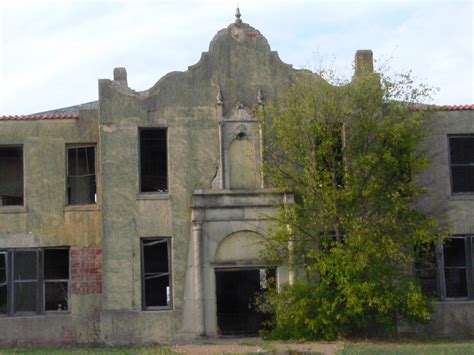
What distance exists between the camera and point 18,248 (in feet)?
84.8

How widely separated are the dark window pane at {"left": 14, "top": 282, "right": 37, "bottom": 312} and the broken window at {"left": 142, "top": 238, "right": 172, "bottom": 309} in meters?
3.35

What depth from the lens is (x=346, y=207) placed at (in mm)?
24125

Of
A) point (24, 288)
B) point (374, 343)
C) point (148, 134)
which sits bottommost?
point (374, 343)

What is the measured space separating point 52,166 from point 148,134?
3.08m

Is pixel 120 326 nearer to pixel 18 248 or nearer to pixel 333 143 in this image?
pixel 18 248

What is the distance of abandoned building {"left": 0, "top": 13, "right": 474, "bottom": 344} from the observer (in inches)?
976

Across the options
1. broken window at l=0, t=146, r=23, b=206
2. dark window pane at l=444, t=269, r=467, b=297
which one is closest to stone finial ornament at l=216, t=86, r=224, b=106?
broken window at l=0, t=146, r=23, b=206

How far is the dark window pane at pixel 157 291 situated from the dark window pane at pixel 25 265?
3.42 m

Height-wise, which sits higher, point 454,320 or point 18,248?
point 18,248

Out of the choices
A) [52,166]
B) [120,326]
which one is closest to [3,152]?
[52,166]

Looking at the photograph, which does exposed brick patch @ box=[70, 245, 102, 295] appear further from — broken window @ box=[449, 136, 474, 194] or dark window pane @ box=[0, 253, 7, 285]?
broken window @ box=[449, 136, 474, 194]

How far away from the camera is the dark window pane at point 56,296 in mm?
25859

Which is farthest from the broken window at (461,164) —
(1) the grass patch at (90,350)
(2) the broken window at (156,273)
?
(1) the grass patch at (90,350)

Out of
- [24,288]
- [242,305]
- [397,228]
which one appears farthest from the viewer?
[242,305]
